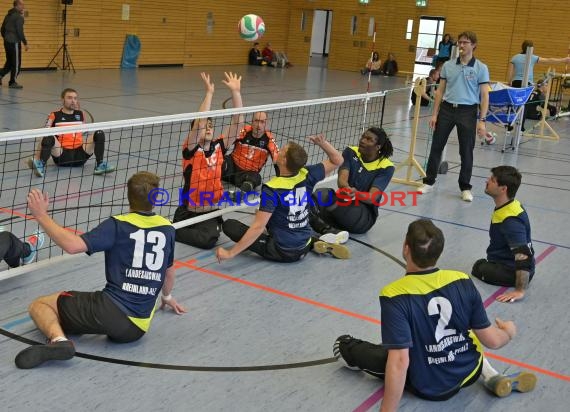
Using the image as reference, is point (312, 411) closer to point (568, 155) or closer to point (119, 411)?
point (119, 411)

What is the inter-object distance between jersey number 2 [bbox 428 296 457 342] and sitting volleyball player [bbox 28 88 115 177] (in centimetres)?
592

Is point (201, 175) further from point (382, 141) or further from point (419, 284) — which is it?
point (419, 284)

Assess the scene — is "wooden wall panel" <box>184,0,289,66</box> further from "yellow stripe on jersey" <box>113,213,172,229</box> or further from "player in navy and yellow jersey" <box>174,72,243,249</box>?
"yellow stripe on jersey" <box>113,213,172,229</box>

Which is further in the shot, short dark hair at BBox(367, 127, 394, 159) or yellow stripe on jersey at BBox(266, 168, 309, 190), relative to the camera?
short dark hair at BBox(367, 127, 394, 159)

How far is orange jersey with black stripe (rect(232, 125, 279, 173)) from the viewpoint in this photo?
8578 millimetres

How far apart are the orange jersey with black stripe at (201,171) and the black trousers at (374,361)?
2842 mm

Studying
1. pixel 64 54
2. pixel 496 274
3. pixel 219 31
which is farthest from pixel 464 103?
pixel 219 31

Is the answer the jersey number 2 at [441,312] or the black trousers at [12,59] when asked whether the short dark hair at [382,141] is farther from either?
the black trousers at [12,59]

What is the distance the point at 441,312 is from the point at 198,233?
10.4 feet

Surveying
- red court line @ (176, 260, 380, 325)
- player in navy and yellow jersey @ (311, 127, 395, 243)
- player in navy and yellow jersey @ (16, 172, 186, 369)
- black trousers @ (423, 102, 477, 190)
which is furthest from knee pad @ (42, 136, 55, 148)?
black trousers @ (423, 102, 477, 190)

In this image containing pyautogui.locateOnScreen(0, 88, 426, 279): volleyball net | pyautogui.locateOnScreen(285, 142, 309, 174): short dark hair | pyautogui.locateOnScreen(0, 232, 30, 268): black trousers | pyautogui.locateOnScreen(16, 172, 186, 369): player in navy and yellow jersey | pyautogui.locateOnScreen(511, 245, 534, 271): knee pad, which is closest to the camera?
pyautogui.locateOnScreen(16, 172, 186, 369): player in navy and yellow jersey

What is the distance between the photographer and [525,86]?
11688 mm

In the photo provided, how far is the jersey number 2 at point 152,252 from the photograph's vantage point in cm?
423

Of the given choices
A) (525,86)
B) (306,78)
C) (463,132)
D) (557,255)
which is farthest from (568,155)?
(306,78)
